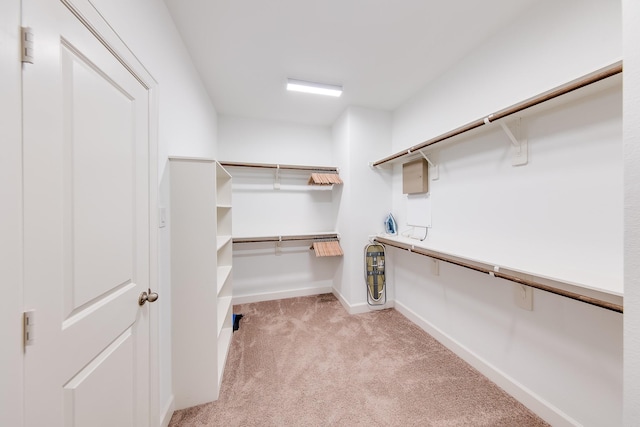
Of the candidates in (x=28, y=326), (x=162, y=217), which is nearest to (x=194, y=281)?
(x=162, y=217)

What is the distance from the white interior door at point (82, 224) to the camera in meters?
0.62

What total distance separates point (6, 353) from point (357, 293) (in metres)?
2.65

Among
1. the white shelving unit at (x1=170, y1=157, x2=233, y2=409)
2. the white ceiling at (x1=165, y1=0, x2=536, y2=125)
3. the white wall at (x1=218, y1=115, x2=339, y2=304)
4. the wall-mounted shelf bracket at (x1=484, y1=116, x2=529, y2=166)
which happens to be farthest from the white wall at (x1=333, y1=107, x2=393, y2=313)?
the white shelving unit at (x1=170, y1=157, x2=233, y2=409)

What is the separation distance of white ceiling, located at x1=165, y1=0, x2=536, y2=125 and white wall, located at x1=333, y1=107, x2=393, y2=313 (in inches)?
14.5

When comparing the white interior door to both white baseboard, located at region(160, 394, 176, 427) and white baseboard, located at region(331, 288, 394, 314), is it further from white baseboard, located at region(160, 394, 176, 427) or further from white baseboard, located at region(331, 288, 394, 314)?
white baseboard, located at region(331, 288, 394, 314)

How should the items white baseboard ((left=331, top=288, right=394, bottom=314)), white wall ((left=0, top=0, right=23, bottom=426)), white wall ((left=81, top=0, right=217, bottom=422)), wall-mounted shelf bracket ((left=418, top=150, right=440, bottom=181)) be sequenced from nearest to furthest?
white wall ((left=0, top=0, right=23, bottom=426))
white wall ((left=81, top=0, right=217, bottom=422))
wall-mounted shelf bracket ((left=418, top=150, right=440, bottom=181))
white baseboard ((left=331, top=288, right=394, bottom=314))

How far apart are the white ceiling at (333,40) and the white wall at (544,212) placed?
0.93ft

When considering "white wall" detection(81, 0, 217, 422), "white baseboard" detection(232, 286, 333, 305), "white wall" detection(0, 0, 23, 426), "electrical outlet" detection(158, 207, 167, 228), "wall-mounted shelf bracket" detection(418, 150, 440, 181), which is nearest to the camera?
"white wall" detection(0, 0, 23, 426)

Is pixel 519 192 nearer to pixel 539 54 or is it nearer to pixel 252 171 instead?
pixel 539 54

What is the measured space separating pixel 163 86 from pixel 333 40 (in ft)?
4.22

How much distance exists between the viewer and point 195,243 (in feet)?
4.86

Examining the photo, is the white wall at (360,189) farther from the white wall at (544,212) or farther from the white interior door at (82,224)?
the white interior door at (82,224)

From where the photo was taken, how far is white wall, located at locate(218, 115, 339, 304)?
3100mm

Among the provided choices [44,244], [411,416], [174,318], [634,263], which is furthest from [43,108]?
[411,416]
